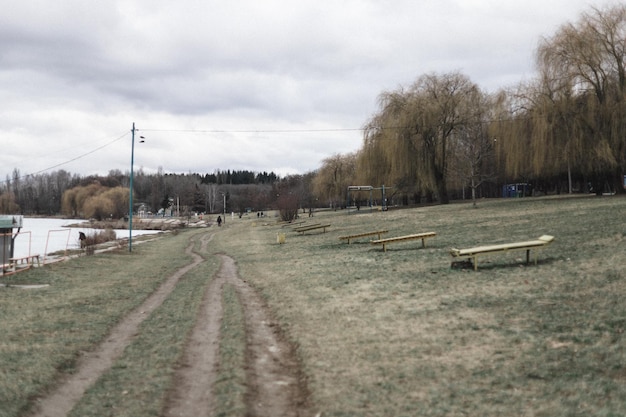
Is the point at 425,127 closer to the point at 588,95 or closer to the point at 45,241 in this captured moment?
the point at 588,95

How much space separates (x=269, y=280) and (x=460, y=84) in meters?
37.3

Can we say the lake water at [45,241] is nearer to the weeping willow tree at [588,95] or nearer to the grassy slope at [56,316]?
the grassy slope at [56,316]

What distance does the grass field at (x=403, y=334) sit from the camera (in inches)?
227

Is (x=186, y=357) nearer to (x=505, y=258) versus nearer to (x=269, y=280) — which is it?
(x=269, y=280)

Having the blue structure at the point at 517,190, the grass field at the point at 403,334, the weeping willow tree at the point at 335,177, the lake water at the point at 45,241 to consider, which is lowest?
the lake water at the point at 45,241

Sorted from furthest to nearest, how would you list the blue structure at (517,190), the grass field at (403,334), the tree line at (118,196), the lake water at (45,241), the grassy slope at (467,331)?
the tree line at (118,196) → the blue structure at (517,190) → the lake water at (45,241) → the grass field at (403,334) → the grassy slope at (467,331)

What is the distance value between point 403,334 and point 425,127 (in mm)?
39997

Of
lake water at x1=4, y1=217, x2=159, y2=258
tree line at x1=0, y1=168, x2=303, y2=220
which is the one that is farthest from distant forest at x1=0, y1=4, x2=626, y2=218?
tree line at x1=0, y1=168, x2=303, y2=220

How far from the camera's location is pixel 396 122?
4834cm

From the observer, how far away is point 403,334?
8.33 meters

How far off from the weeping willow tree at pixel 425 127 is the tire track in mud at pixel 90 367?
3700 centimetres

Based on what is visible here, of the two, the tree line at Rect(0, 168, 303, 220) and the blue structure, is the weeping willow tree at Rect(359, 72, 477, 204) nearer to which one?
the blue structure

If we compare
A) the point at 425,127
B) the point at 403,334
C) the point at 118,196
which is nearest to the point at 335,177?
the point at 425,127

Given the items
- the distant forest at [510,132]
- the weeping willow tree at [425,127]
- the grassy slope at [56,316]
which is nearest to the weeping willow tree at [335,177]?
the distant forest at [510,132]
